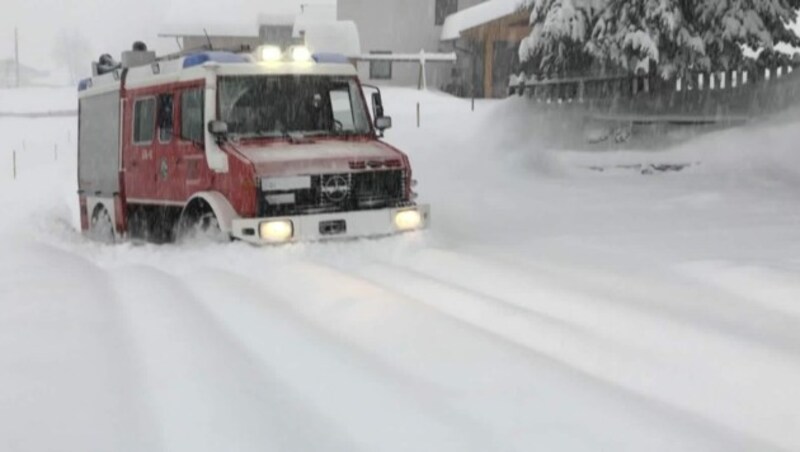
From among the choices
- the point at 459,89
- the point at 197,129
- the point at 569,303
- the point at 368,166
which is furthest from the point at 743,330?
the point at 459,89

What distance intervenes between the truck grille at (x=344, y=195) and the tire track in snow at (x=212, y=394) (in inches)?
81.7

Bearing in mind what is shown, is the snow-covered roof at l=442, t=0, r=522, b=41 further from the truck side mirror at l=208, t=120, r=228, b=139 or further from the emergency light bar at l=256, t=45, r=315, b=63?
the truck side mirror at l=208, t=120, r=228, b=139

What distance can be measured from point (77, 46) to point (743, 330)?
140 metres

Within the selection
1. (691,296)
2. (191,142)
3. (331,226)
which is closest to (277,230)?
(331,226)

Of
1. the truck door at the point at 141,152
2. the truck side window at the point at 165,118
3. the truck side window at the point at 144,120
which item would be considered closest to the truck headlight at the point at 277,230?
the truck side window at the point at 165,118

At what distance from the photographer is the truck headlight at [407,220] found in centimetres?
916

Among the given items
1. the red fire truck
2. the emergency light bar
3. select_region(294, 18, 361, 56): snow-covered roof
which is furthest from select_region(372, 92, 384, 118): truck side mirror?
select_region(294, 18, 361, 56): snow-covered roof

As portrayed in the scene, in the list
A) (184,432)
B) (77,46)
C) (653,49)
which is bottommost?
(184,432)

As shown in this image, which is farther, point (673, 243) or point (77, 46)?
point (77, 46)

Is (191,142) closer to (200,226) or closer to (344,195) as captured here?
(200,226)

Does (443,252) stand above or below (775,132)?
below

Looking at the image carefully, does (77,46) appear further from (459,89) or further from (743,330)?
(743,330)

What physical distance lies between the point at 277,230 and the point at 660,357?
14.0 feet

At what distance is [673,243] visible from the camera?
936 centimetres
